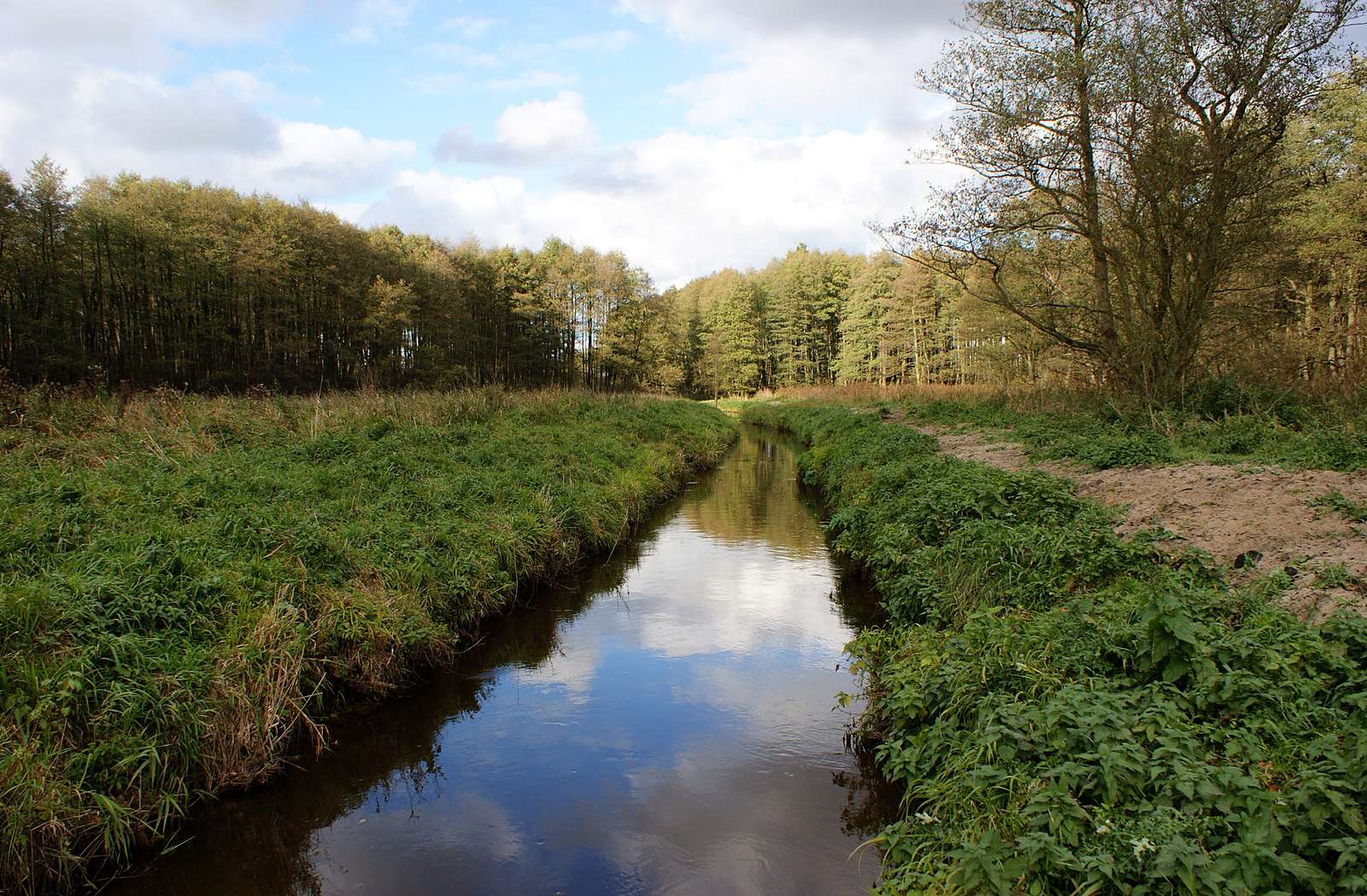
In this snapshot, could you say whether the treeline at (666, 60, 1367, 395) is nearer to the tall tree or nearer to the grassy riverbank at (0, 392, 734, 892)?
the tall tree

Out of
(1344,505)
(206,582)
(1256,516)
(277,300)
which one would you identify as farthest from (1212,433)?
(277,300)

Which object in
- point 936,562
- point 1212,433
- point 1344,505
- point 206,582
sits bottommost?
point 936,562

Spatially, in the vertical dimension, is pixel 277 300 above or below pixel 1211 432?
above

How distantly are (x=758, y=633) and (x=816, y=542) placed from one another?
4.43m

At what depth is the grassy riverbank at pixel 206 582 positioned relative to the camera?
4.10m

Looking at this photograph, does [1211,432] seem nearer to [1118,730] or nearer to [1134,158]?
[1134,158]

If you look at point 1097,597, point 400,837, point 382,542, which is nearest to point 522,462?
point 382,542

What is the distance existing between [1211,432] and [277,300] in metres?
39.0

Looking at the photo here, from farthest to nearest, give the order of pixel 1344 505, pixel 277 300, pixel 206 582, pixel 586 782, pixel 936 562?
pixel 277 300, pixel 936 562, pixel 1344 505, pixel 206 582, pixel 586 782

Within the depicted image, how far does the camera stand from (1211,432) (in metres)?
10.5

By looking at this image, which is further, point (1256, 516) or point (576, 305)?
point (576, 305)

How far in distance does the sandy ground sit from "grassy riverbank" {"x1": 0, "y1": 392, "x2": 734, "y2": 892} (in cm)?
691

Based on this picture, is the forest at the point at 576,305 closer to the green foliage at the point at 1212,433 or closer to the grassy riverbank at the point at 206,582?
the green foliage at the point at 1212,433

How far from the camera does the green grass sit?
801 centimetres
